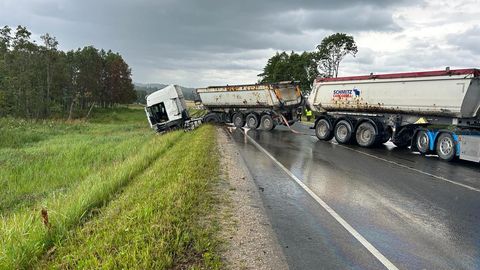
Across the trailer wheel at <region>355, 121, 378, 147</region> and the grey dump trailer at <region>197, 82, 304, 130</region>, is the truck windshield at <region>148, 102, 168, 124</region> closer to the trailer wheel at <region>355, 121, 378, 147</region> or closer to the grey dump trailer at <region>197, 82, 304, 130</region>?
the grey dump trailer at <region>197, 82, 304, 130</region>

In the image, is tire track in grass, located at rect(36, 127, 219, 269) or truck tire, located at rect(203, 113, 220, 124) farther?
truck tire, located at rect(203, 113, 220, 124)

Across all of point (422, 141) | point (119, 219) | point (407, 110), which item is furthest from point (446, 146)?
point (119, 219)

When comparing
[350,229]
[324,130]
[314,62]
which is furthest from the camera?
[314,62]

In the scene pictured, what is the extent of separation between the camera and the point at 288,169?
32.6ft

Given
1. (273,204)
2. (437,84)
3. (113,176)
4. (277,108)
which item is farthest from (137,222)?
(277,108)

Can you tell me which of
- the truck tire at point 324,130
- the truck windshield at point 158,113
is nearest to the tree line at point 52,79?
the truck windshield at point 158,113

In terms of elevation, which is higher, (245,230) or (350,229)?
(245,230)

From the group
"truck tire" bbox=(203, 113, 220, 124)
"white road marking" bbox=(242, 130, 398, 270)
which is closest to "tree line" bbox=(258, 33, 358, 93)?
"truck tire" bbox=(203, 113, 220, 124)

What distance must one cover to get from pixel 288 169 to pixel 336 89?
299 inches

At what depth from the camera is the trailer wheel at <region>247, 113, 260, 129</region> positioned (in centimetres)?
2291

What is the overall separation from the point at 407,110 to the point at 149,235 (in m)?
11.6

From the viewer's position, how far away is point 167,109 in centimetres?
2428

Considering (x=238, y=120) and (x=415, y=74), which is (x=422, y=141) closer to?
(x=415, y=74)

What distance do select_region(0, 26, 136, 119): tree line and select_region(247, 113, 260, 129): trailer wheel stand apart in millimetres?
34234
